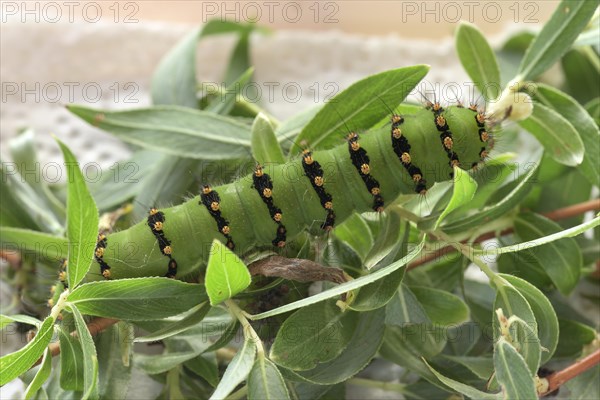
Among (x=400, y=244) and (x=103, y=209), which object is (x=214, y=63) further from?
(x=400, y=244)

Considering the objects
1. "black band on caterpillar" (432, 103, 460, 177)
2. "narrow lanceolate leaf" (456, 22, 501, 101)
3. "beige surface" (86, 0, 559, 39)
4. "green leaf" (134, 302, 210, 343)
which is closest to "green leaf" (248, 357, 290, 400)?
"green leaf" (134, 302, 210, 343)

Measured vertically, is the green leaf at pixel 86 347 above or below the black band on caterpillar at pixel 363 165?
below

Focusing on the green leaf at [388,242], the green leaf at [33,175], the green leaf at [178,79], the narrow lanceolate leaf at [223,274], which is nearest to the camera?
the narrow lanceolate leaf at [223,274]

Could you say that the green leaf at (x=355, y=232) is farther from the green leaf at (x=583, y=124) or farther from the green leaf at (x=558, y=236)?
the green leaf at (x=583, y=124)

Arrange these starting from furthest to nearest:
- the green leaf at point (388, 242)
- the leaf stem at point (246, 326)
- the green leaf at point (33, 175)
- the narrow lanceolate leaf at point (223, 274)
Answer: the green leaf at point (33, 175) < the green leaf at point (388, 242) < the leaf stem at point (246, 326) < the narrow lanceolate leaf at point (223, 274)

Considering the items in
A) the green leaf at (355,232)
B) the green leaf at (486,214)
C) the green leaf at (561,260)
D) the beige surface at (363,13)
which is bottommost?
the green leaf at (561,260)

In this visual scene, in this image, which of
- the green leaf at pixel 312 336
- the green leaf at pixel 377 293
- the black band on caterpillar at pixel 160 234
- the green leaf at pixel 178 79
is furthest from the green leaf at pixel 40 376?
the green leaf at pixel 178 79

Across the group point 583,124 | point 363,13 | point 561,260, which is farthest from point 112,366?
point 363,13
